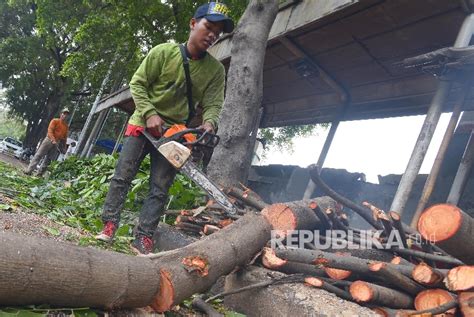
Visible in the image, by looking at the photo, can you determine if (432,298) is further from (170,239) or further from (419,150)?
(419,150)

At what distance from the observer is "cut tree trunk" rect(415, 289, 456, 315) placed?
7.00 feet

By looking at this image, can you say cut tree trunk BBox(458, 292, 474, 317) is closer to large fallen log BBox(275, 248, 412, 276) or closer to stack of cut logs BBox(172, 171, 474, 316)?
stack of cut logs BBox(172, 171, 474, 316)

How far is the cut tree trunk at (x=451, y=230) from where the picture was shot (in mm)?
2045

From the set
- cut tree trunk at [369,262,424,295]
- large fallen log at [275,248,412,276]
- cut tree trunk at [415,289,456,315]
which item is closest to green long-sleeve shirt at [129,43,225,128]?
large fallen log at [275,248,412,276]

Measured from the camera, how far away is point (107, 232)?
3.03 metres

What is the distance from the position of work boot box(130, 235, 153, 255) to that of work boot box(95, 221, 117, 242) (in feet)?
0.63

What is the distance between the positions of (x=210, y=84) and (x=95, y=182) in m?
3.35

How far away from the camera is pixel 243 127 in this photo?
4.84 meters

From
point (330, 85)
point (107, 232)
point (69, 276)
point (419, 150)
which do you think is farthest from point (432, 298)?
point (330, 85)

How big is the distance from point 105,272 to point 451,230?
5.74ft

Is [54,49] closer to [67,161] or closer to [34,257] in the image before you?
[67,161]

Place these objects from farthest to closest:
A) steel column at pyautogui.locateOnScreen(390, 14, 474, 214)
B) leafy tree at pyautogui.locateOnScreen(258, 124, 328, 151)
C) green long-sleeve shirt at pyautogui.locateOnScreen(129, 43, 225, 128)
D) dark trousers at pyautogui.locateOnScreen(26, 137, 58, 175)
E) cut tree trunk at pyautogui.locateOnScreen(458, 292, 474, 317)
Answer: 1. leafy tree at pyautogui.locateOnScreen(258, 124, 328, 151)
2. dark trousers at pyautogui.locateOnScreen(26, 137, 58, 175)
3. steel column at pyautogui.locateOnScreen(390, 14, 474, 214)
4. green long-sleeve shirt at pyautogui.locateOnScreen(129, 43, 225, 128)
5. cut tree trunk at pyautogui.locateOnScreen(458, 292, 474, 317)

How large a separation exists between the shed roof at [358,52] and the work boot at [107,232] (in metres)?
3.69

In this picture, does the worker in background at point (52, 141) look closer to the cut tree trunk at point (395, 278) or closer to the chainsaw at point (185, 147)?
the chainsaw at point (185, 147)
